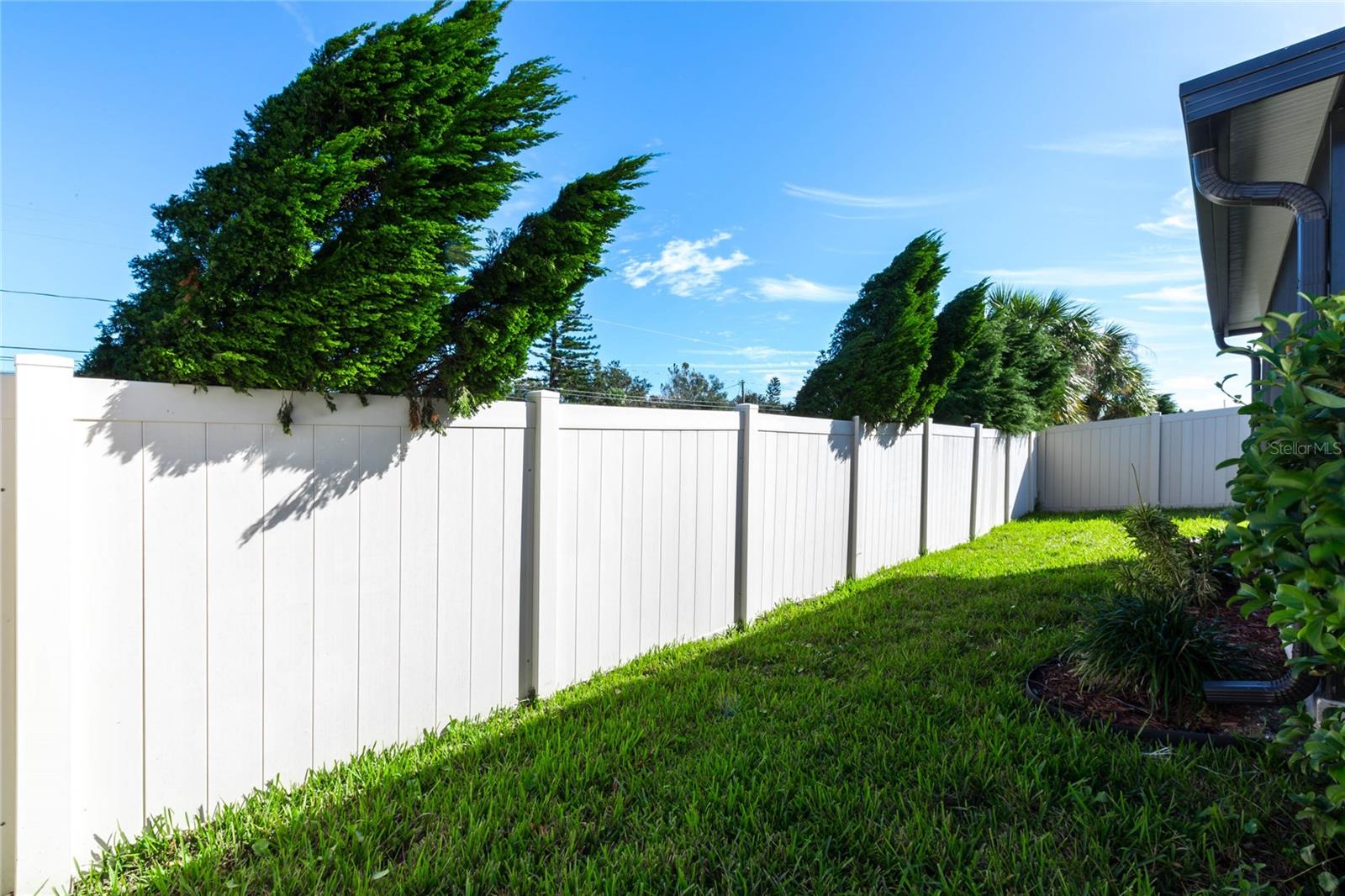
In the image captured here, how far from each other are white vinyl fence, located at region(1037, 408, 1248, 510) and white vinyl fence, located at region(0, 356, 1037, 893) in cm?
1042

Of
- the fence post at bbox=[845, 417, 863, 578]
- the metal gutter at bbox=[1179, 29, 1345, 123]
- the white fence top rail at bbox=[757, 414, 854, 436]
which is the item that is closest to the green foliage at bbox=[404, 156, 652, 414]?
the white fence top rail at bbox=[757, 414, 854, 436]

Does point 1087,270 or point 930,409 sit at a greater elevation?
point 1087,270

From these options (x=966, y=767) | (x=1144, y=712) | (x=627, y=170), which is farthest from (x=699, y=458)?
(x=1144, y=712)

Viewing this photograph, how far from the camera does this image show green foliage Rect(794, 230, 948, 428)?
6.10 meters

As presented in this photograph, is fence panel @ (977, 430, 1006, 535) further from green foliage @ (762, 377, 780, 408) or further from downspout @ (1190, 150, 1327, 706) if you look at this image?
downspout @ (1190, 150, 1327, 706)

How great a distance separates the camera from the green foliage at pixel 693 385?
28.8 ft

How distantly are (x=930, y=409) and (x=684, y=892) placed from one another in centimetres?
620

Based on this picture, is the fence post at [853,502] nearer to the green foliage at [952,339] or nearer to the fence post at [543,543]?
the green foliage at [952,339]

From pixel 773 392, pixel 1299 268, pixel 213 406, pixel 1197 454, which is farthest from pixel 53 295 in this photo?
pixel 1197 454

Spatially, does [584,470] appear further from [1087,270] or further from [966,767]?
[1087,270]

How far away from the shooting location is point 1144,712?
270 cm

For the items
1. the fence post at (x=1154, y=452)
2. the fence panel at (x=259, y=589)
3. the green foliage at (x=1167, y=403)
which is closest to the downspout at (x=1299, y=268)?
the fence panel at (x=259, y=589)

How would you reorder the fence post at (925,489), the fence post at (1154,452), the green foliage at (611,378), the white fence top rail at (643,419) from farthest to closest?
the fence post at (1154,452) → the green foliage at (611,378) → the fence post at (925,489) → the white fence top rail at (643,419)

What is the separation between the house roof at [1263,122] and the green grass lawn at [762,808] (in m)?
2.59
